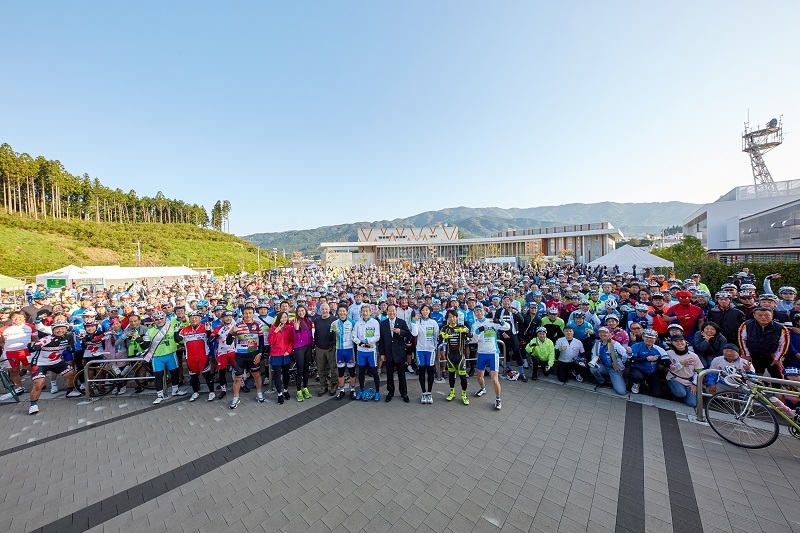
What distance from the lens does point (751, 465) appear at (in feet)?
13.3

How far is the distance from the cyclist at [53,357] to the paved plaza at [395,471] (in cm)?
101

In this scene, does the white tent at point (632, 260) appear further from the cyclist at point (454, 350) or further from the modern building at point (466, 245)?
the modern building at point (466, 245)

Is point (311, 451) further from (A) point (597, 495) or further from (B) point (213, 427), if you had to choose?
(A) point (597, 495)

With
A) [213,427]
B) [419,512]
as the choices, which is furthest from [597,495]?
[213,427]

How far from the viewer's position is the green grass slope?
36062 millimetres

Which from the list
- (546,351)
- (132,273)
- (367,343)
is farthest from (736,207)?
(132,273)

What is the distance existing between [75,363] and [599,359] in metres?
11.7

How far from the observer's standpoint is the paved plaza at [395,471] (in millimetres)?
3348

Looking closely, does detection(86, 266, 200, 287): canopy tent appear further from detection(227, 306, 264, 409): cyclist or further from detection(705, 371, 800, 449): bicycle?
detection(705, 371, 800, 449): bicycle

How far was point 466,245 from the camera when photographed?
61906 millimetres

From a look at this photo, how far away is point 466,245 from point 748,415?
2293 inches

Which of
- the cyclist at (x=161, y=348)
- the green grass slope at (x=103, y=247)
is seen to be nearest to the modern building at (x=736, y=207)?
the cyclist at (x=161, y=348)

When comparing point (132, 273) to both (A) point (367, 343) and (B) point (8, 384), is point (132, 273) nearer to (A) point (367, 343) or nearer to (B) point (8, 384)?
(B) point (8, 384)

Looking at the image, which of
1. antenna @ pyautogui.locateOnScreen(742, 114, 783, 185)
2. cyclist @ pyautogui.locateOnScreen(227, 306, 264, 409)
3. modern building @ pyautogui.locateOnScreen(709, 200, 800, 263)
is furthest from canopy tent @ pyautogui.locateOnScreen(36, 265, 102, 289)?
antenna @ pyautogui.locateOnScreen(742, 114, 783, 185)
